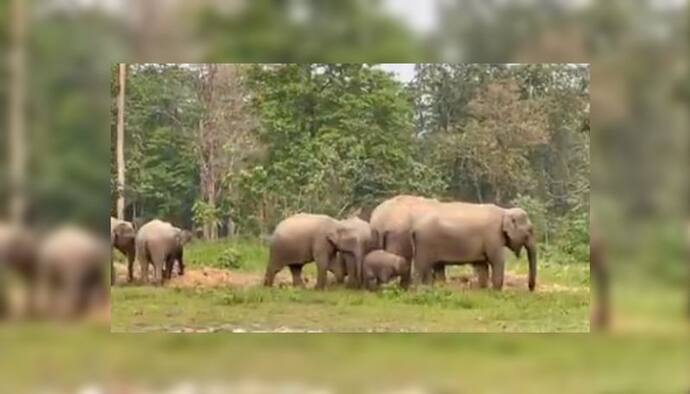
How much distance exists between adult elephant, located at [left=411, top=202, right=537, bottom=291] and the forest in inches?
1.2

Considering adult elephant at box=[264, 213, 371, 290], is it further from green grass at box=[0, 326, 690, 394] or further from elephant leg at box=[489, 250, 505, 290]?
elephant leg at box=[489, 250, 505, 290]

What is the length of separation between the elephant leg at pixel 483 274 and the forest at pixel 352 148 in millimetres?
136

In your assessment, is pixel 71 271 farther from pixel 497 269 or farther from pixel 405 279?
pixel 497 269

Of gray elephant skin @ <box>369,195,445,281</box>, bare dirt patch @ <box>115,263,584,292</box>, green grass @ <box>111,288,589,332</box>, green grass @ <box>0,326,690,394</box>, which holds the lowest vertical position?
green grass @ <box>0,326,690,394</box>

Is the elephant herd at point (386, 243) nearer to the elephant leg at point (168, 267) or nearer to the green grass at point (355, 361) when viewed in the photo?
the elephant leg at point (168, 267)

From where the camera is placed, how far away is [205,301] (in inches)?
116

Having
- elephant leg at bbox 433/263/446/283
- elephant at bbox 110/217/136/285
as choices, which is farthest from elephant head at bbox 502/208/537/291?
elephant at bbox 110/217/136/285

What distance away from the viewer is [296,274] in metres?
2.96

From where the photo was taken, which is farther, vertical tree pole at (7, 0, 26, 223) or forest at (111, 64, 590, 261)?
forest at (111, 64, 590, 261)

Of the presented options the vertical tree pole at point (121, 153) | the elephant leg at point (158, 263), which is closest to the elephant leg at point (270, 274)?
the elephant leg at point (158, 263)

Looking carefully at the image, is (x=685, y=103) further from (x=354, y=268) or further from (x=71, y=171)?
(x=71, y=171)

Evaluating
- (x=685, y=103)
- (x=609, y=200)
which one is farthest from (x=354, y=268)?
(x=685, y=103)

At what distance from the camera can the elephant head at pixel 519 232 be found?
115 inches

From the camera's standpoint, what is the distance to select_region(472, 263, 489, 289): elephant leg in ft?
9.73
